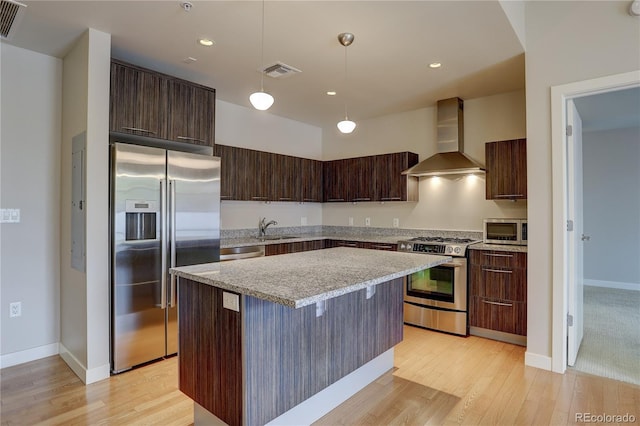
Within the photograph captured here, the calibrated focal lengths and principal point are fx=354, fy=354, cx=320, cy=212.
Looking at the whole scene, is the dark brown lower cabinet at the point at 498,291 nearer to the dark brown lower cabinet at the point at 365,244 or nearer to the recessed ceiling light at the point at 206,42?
the dark brown lower cabinet at the point at 365,244

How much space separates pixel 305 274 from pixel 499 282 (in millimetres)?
2532

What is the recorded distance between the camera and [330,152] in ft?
19.3

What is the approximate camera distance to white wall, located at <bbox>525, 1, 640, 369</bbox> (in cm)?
274

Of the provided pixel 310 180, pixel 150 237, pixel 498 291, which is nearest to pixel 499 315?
pixel 498 291

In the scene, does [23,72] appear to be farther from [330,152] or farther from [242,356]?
[330,152]

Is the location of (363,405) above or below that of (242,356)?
below

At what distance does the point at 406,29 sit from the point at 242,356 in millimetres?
2502

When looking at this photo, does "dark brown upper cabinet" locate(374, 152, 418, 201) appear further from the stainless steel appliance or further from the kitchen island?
the kitchen island

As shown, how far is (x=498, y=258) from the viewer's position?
11.7 feet

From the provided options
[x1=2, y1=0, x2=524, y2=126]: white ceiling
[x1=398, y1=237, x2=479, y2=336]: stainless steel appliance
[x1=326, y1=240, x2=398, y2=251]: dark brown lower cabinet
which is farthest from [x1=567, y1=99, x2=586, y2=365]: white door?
[x1=326, y1=240, x2=398, y2=251]: dark brown lower cabinet

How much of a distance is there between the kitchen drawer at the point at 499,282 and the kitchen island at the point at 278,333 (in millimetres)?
1498

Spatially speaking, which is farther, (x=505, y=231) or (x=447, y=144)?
(x=447, y=144)

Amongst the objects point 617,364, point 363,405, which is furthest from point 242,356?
point 617,364

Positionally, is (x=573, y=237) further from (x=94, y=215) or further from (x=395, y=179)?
(x=94, y=215)
